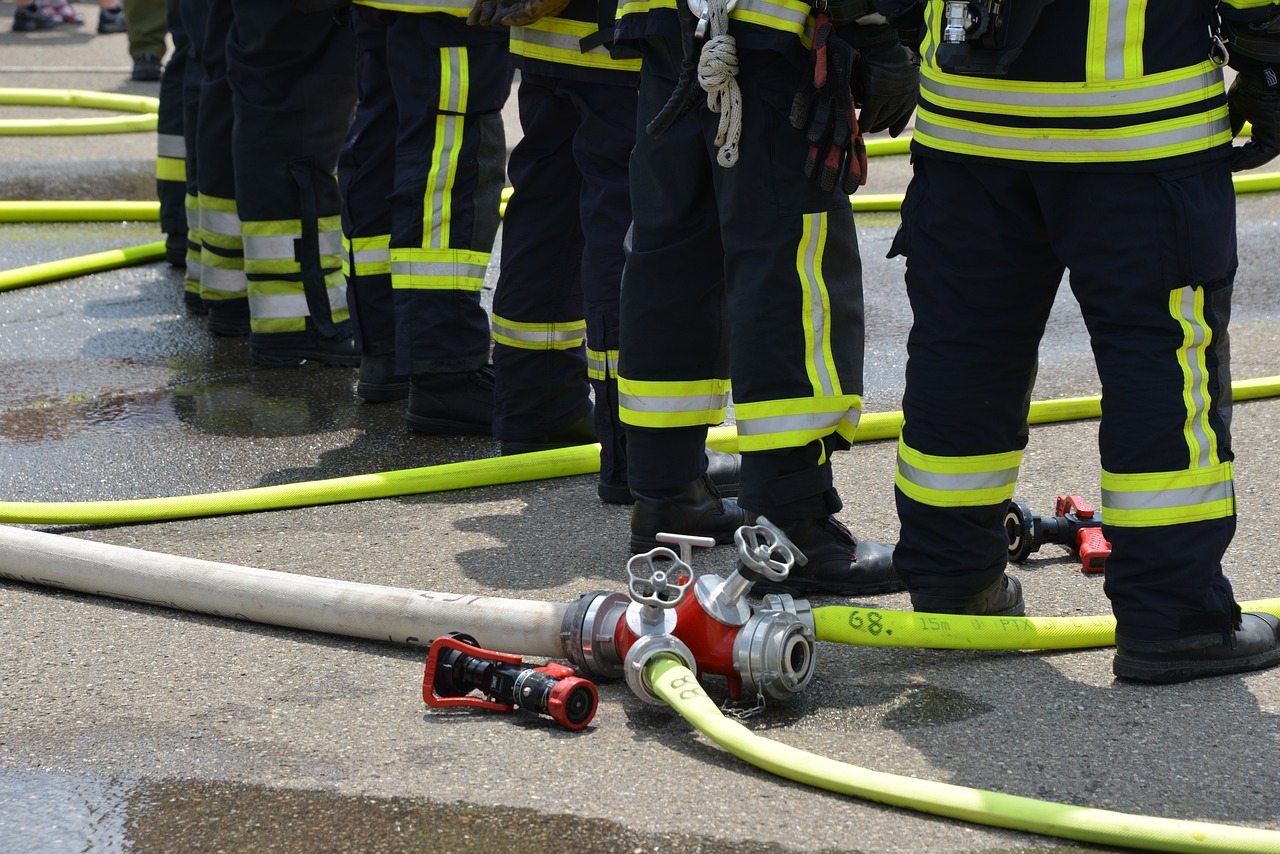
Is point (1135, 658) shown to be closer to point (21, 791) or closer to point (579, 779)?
point (579, 779)

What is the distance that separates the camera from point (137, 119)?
9477 millimetres

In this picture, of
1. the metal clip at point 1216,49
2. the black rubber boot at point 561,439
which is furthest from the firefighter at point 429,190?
→ the metal clip at point 1216,49

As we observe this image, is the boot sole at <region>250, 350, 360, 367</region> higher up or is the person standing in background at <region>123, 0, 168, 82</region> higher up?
the person standing in background at <region>123, 0, 168, 82</region>

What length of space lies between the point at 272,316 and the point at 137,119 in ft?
15.3

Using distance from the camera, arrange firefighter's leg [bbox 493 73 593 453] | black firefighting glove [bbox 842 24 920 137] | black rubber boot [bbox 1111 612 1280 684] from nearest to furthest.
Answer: black rubber boot [bbox 1111 612 1280 684], black firefighting glove [bbox 842 24 920 137], firefighter's leg [bbox 493 73 593 453]

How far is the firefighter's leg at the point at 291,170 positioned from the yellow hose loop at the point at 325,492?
1350 mm

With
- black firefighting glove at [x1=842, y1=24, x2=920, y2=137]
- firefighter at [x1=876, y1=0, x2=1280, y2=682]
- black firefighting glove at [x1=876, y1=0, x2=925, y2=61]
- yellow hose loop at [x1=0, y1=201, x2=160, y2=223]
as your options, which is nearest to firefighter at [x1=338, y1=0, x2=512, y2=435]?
black firefighting glove at [x1=842, y1=24, x2=920, y2=137]

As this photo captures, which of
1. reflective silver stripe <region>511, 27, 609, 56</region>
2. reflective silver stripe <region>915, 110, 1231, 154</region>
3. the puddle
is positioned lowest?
the puddle

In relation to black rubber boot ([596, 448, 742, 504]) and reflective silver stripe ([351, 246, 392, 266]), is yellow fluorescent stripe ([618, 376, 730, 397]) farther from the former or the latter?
reflective silver stripe ([351, 246, 392, 266])

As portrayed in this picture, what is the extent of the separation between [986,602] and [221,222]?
355 centimetres

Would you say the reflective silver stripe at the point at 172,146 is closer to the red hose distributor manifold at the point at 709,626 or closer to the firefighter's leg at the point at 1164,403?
the red hose distributor manifold at the point at 709,626

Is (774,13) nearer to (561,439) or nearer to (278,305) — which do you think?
(561,439)

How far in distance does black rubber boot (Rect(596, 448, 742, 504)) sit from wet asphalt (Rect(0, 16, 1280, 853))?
93 millimetres

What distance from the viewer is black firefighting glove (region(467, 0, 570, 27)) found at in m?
3.81
